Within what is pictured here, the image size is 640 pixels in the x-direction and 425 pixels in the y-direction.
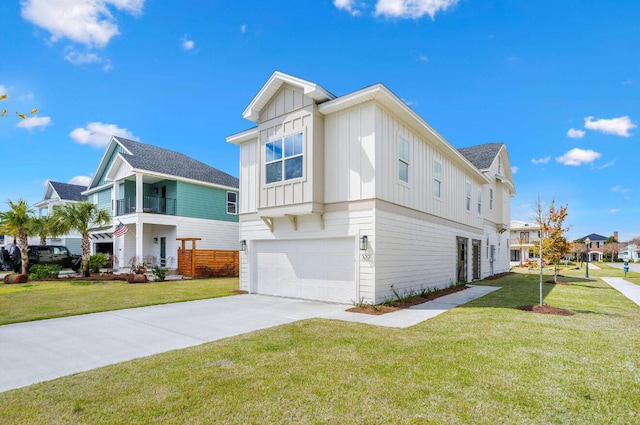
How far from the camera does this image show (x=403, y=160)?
35.0 ft

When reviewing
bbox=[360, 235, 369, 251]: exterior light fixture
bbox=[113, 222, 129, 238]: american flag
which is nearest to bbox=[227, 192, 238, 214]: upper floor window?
bbox=[113, 222, 129, 238]: american flag

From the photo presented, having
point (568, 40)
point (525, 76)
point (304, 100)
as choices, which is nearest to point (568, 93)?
point (525, 76)

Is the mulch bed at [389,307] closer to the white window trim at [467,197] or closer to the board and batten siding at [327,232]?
the board and batten siding at [327,232]

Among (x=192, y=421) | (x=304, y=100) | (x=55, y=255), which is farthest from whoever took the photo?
(x=55, y=255)

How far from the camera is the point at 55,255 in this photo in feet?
68.4

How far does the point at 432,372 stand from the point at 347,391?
122cm

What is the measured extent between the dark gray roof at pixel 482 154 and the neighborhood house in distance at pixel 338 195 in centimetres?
826

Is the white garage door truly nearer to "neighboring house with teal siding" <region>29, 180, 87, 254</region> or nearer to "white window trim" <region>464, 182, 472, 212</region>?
"white window trim" <region>464, 182, 472, 212</region>

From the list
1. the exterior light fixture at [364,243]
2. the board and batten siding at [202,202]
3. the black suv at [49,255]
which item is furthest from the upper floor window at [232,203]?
the exterior light fixture at [364,243]

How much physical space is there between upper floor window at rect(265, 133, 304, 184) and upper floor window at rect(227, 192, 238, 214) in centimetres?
1415

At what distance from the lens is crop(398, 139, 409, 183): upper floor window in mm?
10461

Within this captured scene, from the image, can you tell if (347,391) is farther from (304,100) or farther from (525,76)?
(525,76)

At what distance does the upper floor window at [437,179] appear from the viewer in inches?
508

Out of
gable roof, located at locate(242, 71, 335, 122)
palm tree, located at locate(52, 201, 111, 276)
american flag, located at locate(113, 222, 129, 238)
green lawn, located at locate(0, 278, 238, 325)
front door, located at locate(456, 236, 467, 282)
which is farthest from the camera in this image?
american flag, located at locate(113, 222, 129, 238)
